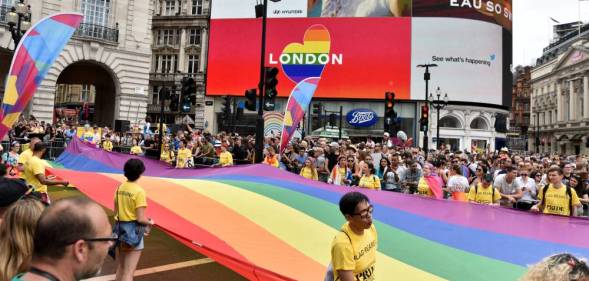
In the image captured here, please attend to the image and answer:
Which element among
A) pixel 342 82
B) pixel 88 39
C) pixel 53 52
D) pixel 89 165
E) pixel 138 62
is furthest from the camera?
pixel 342 82

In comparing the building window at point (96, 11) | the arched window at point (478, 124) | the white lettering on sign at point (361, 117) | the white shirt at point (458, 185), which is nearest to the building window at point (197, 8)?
the white lettering on sign at point (361, 117)

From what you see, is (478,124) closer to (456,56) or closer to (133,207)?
(456,56)

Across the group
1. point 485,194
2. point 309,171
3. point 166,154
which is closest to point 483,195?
point 485,194

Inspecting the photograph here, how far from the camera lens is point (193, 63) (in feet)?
221

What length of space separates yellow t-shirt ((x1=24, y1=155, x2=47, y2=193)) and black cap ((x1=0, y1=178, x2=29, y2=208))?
162 inches

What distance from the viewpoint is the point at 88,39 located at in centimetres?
3306

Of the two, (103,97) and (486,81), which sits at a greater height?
(486,81)

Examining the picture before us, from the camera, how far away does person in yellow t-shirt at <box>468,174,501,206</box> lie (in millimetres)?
8930

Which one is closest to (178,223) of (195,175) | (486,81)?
(195,175)

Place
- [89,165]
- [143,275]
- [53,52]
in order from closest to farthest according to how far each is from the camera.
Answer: [143,275] → [53,52] → [89,165]

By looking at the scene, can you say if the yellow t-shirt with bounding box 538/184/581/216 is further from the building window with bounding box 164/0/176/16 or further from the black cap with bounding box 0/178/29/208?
the building window with bounding box 164/0/176/16

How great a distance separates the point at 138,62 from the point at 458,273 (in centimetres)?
3534

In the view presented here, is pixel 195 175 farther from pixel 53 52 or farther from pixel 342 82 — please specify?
pixel 342 82

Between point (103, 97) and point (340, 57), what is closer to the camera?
point (103, 97)
